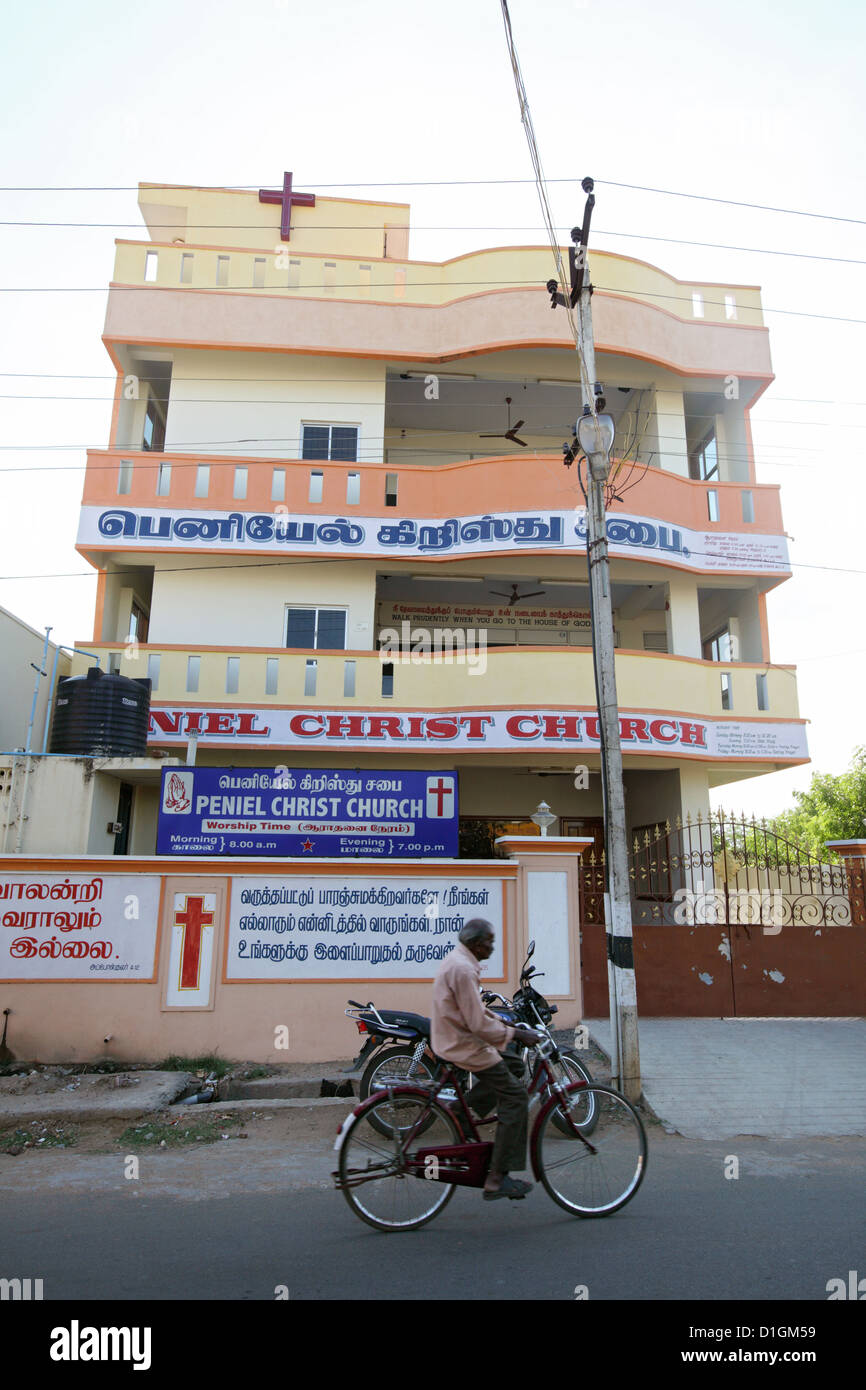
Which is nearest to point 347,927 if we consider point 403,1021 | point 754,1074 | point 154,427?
point 403,1021

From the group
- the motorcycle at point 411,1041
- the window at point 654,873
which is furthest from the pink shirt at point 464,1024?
the window at point 654,873

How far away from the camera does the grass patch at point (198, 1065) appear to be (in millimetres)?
8536

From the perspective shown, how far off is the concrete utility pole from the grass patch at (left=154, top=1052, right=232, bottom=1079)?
3.66 meters

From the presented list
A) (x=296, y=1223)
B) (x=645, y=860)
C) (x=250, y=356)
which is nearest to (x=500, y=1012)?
(x=296, y=1223)

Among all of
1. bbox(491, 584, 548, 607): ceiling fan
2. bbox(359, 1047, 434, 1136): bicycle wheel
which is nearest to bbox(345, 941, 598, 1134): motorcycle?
bbox(359, 1047, 434, 1136): bicycle wheel

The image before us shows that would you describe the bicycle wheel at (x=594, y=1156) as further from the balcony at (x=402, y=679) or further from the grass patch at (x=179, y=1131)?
the balcony at (x=402, y=679)

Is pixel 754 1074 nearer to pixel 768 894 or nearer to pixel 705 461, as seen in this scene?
pixel 768 894

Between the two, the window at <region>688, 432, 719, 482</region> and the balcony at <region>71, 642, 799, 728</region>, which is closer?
the balcony at <region>71, 642, 799, 728</region>

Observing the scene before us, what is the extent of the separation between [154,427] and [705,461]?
1112 centimetres

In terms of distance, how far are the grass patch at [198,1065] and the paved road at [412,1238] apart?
222 cm

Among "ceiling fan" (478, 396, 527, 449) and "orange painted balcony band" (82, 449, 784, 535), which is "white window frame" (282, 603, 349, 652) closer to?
"orange painted balcony band" (82, 449, 784, 535)

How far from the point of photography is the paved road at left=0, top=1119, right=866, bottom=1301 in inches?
158

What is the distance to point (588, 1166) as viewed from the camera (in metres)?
5.01

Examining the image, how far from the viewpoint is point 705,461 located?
18.2 m
